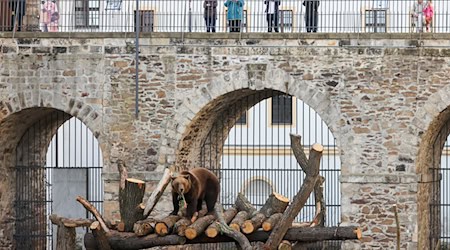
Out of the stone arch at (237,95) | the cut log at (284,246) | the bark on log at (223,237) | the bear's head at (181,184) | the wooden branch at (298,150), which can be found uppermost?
the stone arch at (237,95)

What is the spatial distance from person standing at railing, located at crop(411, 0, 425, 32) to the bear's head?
851 cm

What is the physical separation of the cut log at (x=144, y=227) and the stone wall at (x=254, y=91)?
6827 mm

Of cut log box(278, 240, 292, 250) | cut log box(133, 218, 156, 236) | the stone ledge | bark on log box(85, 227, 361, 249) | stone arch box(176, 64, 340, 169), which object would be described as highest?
stone arch box(176, 64, 340, 169)

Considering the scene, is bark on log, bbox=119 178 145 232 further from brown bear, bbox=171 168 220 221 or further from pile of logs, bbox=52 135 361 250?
brown bear, bbox=171 168 220 221

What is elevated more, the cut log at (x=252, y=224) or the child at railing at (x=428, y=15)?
the child at railing at (x=428, y=15)

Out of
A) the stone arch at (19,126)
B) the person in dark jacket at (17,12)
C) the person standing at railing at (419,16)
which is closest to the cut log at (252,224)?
the stone arch at (19,126)

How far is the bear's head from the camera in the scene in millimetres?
16719

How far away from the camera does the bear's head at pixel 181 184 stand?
16719 millimetres

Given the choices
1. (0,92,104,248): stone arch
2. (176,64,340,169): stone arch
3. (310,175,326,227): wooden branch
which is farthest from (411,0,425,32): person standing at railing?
(310,175,326,227): wooden branch

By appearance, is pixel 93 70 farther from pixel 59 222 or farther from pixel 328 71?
pixel 59 222

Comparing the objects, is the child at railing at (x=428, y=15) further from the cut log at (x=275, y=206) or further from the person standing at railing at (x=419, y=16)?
the cut log at (x=275, y=206)

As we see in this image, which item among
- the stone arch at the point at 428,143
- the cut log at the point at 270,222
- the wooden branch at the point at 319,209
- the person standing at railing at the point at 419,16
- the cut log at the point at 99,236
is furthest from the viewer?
the person standing at railing at the point at 419,16

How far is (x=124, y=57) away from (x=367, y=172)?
5.28 meters

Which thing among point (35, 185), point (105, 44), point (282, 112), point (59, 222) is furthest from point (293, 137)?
point (282, 112)
